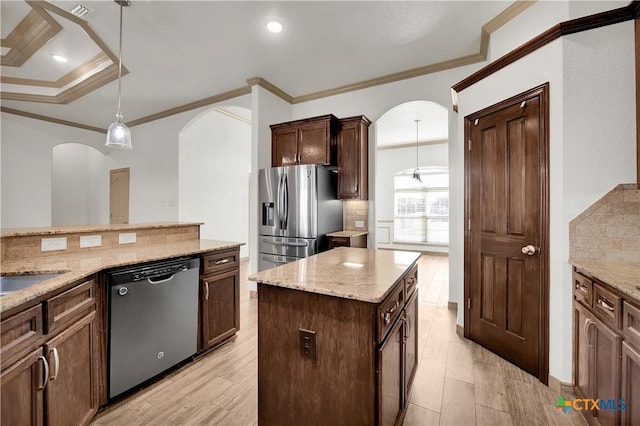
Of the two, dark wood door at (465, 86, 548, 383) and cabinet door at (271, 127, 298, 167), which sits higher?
cabinet door at (271, 127, 298, 167)

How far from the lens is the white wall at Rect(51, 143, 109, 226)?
7145mm

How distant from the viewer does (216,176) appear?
19.3 ft

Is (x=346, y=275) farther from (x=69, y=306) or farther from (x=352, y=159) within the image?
(x=352, y=159)

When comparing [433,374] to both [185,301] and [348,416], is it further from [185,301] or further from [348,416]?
[185,301]

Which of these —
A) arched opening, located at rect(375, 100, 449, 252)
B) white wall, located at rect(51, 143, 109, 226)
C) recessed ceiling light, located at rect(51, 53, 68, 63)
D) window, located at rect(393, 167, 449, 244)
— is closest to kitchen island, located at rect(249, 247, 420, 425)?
recessed ceiling light, located at rect(51, 53, 68, 63)

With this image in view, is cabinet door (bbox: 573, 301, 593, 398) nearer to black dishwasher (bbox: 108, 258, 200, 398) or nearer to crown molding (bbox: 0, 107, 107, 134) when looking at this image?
black dishwasher (bbox: 108, 258, 200, 398)

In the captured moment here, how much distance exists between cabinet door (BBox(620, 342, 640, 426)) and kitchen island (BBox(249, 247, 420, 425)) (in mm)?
942

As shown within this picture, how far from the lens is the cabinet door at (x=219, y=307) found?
2320 millimetres

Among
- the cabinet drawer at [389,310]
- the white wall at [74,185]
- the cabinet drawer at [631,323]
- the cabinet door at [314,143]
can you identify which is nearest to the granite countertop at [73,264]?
the cabinet drawer at [389,310]

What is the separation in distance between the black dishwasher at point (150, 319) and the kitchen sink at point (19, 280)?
0.31 meters

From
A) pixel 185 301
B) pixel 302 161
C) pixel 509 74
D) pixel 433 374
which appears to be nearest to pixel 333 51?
pixel 302 161

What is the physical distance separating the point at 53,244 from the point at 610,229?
3795mm

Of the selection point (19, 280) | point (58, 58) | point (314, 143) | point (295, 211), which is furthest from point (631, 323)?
point (58, 58)

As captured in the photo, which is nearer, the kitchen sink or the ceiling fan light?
the kitchen sink
